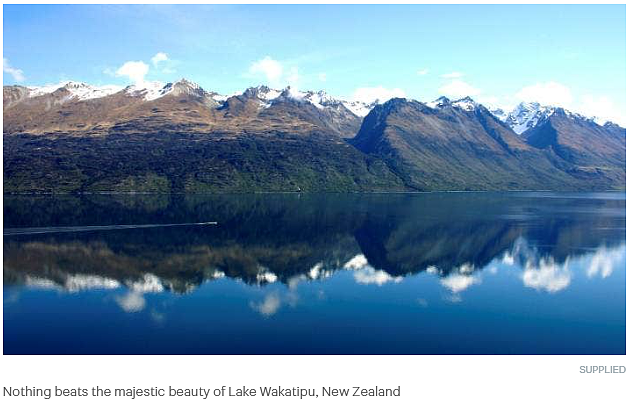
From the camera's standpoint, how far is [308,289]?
79938mm

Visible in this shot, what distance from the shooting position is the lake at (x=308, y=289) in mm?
55406

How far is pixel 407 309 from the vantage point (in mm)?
68875

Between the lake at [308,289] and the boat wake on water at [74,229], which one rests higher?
the boat wake on water at [74,229]

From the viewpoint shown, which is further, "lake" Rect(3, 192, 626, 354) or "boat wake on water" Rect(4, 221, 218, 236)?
"boat wake on water" Rect(4, 221, 218, 236)

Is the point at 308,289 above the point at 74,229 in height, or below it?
below

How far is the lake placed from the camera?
55.4m

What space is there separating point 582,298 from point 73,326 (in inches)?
2854

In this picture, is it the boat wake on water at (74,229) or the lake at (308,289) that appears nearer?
the lake at (308,289)

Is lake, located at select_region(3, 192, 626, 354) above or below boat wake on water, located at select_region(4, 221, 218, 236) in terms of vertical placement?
below

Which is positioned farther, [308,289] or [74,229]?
[74,229]

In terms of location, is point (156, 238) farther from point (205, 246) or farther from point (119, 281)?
point (119, 281)
